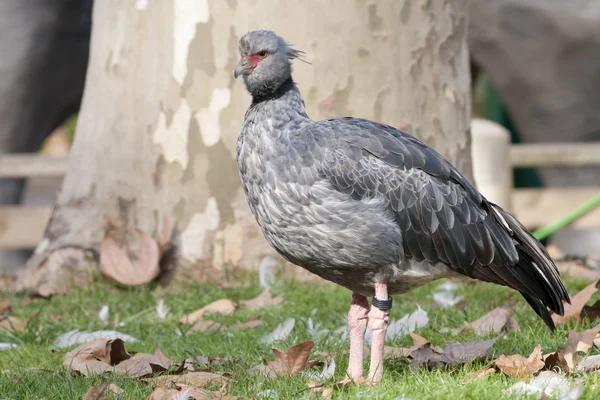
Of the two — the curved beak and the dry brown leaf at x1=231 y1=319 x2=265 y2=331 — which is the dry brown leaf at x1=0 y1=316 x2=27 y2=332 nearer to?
the dry brown leaf at x1=231 y1=319 x2=265 y2=331

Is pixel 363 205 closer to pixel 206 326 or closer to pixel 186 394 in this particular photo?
pixel 186 394

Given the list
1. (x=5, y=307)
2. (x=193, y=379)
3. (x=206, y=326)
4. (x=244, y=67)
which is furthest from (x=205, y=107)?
(x=193, y=379)

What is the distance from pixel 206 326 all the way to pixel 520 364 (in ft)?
7.01

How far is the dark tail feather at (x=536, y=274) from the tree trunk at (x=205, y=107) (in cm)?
238

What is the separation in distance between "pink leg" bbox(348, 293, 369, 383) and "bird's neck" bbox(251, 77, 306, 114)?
3.04 ft

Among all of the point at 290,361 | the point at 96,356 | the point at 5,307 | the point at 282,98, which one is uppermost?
the point at 282,98

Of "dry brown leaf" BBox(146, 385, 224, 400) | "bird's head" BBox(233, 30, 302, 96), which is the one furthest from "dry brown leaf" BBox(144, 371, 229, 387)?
"bird's head" BBox(233, 30, 302, 96)

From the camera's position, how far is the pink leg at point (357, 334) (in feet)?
12.9

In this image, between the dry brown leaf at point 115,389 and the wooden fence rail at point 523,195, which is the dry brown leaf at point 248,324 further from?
the wooden fence rail at point 523,195

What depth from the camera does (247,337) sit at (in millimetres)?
4961

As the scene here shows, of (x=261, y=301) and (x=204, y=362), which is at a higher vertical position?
(x=204, y=362)

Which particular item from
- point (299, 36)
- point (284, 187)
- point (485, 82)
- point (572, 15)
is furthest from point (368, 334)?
point (485, 82)

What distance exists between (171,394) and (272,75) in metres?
1.47

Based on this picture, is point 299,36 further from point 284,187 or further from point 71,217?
point 284,187
